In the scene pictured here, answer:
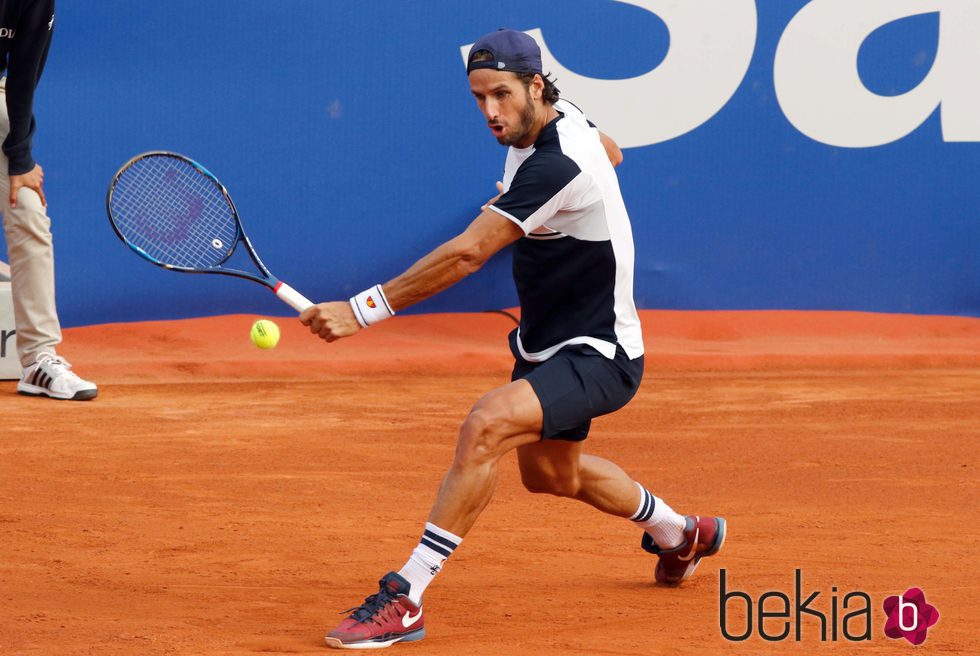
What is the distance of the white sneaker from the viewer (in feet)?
23.2

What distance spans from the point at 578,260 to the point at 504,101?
502mm

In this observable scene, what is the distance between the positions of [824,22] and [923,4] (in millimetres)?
724

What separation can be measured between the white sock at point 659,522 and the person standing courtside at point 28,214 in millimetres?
3812

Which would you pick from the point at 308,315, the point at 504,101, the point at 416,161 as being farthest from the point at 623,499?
the point at 416,161

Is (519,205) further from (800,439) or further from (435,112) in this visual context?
(435,112)

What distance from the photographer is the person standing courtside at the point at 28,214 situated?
6484 millimetres

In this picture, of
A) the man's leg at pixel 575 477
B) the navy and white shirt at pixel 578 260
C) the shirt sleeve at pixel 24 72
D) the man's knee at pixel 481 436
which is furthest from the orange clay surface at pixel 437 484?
the shirt sleeve at pixel 24 72

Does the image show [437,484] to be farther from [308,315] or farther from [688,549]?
[308,315]

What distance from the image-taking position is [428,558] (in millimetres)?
3730

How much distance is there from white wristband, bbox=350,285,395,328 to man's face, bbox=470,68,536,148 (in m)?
0.58

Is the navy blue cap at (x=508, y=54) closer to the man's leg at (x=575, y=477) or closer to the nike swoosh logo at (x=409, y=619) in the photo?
the man's leg at (x=575, y=477)

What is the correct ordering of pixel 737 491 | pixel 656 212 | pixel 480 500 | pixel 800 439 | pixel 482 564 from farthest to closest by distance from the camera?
1. pixel 656 212
2. pixel 800 439
3. pixel 737 491
4. pixel 482 564
5. pixel 480 500

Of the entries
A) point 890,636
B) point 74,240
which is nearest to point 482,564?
point 890,636

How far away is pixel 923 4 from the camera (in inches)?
365
